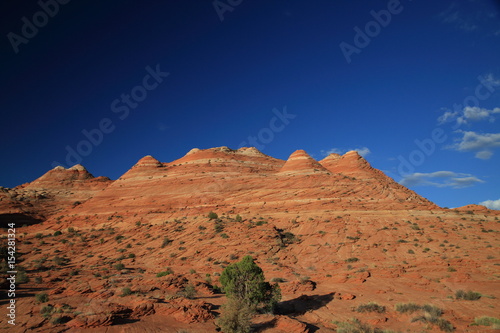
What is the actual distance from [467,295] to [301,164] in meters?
41.5

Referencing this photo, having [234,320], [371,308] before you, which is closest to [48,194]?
[234,320]

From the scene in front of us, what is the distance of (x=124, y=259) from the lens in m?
28.5

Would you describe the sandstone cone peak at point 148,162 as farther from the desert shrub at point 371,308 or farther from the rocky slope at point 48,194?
the desert shrub at point 371,308

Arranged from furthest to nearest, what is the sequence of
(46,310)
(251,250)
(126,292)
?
(251,250) < (126,292) < (46,310)

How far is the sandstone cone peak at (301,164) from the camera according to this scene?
5388 centimetres

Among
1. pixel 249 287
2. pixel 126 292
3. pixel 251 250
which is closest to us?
pixel 126 292

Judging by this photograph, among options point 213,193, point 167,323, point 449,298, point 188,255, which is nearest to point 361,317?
point 449,298

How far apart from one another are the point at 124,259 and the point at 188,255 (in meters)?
7.15

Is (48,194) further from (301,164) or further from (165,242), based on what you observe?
(301,164)

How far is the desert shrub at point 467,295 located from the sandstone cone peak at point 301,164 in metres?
37.4

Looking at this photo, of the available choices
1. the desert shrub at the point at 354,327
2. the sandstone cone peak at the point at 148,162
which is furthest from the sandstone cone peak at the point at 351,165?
the desert shrub at the point at 354,327

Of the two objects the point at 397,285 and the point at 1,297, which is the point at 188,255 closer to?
the point at 1,297

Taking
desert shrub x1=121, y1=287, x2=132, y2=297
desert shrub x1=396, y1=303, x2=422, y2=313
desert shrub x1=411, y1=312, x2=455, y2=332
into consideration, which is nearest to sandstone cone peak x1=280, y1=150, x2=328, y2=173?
desert shrub x1=396, y1=303, x2=422, y2=313

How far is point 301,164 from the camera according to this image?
5591 cm
